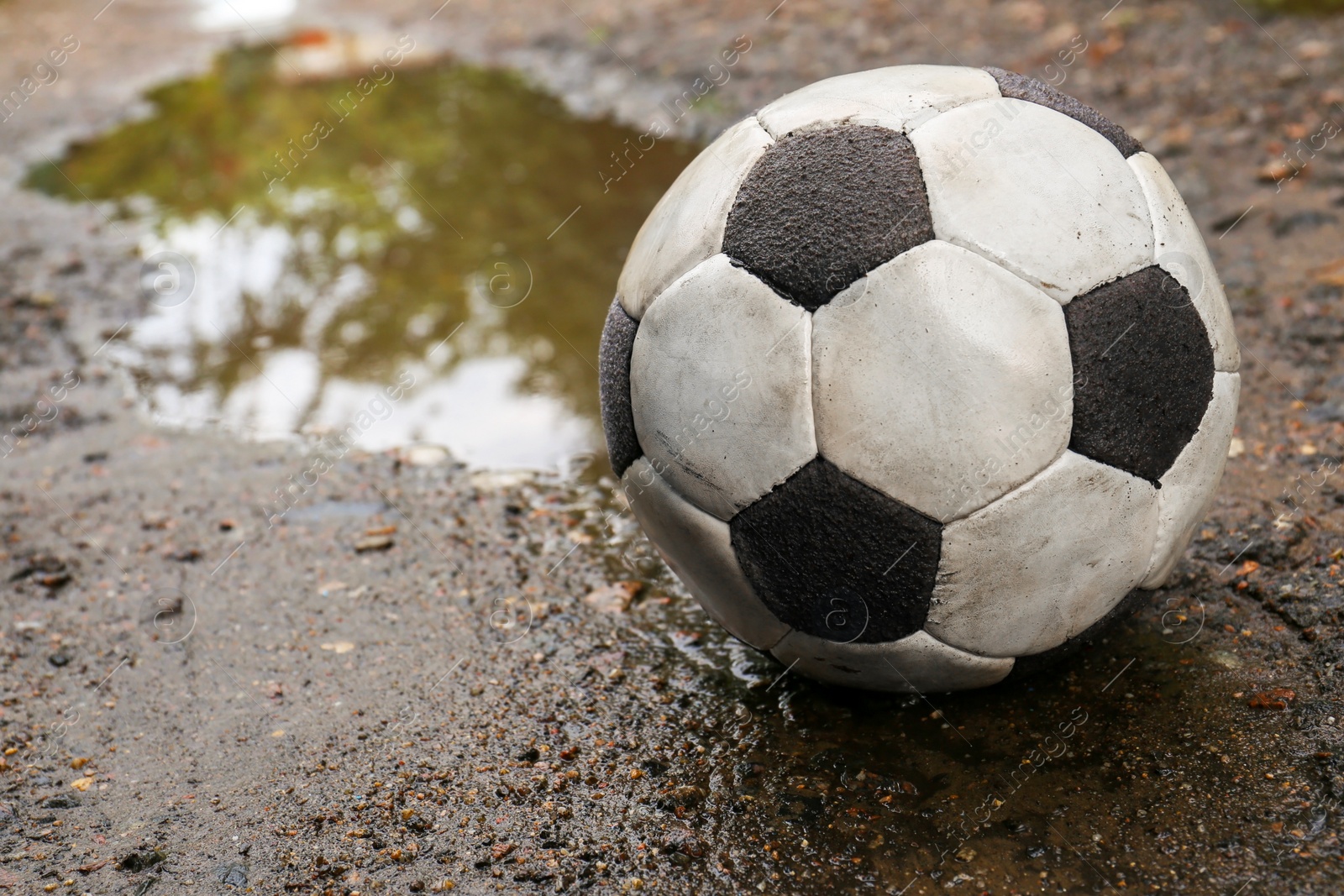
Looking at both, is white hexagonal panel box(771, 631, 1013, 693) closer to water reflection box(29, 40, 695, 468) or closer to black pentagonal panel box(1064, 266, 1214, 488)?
black pentagonal panel box(1064, 266, 1214, 488)

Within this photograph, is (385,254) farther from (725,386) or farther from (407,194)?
(725,386)

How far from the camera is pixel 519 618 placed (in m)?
3.42

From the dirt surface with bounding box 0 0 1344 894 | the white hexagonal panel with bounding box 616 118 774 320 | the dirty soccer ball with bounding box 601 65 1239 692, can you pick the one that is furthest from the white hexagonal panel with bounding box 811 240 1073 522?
the dirt surface with bounding box 0 0 1344 894

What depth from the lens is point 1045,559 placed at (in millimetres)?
2410

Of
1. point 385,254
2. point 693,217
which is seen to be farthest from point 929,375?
point 385,254

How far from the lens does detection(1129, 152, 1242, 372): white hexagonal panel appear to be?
2.50m

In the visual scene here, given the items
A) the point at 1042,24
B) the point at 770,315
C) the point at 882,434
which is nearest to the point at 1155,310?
the point at 882,434

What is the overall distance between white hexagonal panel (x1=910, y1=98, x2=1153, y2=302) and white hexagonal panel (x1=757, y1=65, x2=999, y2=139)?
55 mm

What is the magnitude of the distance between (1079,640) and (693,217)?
1.30m

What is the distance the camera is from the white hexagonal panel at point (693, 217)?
254 centimetres

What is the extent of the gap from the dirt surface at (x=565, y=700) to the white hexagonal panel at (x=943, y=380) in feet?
2.29

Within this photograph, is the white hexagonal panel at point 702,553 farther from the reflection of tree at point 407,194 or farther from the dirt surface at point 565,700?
the reflection of tree at point 407,194

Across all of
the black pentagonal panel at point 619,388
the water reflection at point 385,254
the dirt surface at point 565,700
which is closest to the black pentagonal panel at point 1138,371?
the dirt surface at point 565,700

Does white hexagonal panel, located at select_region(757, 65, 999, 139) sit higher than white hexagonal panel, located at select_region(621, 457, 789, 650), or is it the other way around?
white hexagonal panel, located at select_region(757, 65, 999, 139)
